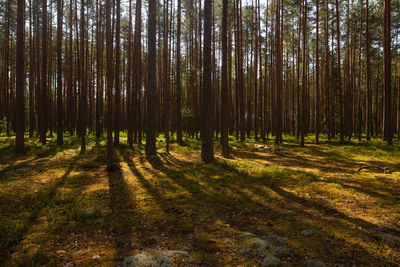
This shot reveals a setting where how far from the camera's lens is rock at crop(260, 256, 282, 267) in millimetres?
3383

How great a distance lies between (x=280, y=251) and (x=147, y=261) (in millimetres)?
2268

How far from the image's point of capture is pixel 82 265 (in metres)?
3.43

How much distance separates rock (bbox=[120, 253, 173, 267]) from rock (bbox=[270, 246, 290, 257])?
5.86 feet

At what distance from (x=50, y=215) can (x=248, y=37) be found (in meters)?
26.9

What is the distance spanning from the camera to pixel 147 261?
3.38 m

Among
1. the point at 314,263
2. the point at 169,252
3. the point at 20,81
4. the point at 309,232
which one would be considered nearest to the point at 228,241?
the point at 169,252

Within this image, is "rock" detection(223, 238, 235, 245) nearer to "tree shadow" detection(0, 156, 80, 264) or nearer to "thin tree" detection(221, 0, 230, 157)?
"tree shadow" detection(0, 156, 80, 264)

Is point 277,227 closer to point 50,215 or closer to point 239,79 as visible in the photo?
point 50,215

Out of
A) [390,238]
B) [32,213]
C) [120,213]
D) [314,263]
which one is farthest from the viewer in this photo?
[120,213]

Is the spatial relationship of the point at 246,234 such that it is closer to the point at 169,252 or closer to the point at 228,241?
the point at 228,241

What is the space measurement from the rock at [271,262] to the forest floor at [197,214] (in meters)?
0.13

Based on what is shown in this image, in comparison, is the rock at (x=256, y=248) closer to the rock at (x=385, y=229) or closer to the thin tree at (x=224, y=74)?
the rock at (x=385, y=229)

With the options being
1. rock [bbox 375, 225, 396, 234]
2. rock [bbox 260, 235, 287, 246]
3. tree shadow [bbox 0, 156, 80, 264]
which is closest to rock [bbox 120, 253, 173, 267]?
rock [bbox 260, 235, 287, 246]

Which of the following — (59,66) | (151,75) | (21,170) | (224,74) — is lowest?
(21,170)
